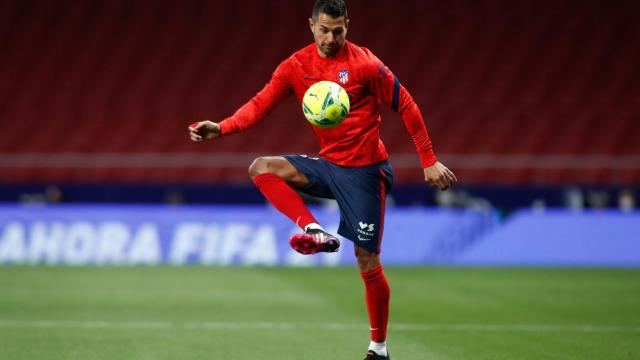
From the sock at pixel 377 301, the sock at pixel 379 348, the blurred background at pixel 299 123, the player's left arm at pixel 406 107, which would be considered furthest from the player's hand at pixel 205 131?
the blurred background at pixel 299 123

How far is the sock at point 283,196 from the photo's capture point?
20.6 ft

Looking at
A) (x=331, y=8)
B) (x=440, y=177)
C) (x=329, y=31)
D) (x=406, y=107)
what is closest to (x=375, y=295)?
(x=440, y=177)

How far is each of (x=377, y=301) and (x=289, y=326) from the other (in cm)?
240

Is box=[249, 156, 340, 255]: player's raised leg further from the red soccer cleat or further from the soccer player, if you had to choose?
the red soccer cleat

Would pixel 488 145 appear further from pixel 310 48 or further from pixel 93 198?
pixel 310 48

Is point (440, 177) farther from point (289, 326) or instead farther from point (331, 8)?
point (289, 326)

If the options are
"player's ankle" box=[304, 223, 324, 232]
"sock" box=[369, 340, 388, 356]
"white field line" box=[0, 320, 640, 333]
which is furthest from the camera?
"white field line" box=[0, 320, 640, 333]

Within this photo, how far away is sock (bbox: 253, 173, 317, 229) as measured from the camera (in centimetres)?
628

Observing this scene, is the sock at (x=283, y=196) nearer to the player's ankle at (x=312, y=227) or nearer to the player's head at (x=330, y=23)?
the player's ankle at (x=312, y=227)

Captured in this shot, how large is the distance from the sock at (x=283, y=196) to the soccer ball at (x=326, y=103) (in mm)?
501

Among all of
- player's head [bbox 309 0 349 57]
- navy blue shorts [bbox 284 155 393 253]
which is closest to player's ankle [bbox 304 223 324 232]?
navy blue shorts [bbox 284 155 393 253]

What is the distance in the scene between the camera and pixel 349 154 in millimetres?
6371

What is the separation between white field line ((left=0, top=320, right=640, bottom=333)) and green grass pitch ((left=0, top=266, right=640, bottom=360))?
0.01 meters

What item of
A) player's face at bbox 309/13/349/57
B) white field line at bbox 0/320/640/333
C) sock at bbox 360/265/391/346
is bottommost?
white field line at bbox 0/320/640/333
